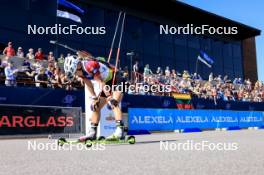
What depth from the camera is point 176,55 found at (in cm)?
3397

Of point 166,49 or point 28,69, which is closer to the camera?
point 28,69

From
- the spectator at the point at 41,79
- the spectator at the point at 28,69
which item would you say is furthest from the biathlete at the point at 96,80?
the spectator at the point at 28,69

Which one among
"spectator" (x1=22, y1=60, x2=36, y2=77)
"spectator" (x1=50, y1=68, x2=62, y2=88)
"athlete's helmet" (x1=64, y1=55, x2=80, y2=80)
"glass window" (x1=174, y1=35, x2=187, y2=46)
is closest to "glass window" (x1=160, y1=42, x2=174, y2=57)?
"glass window" (x1=174, y1=35, x2=187, y2=46)

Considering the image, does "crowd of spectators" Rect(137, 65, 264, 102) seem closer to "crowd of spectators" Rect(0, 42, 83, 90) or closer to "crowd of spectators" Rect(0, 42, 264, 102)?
"crowd of spectators" Rect(0, 42, 264, 102)

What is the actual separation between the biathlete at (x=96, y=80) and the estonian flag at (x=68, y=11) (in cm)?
1134

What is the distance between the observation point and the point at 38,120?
1470 centimetres

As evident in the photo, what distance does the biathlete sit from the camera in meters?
8.15

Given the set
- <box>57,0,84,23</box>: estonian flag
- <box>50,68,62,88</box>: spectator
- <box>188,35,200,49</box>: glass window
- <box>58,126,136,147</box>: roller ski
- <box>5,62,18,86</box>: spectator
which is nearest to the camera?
<box>58,126,136,147</box>: roller ski

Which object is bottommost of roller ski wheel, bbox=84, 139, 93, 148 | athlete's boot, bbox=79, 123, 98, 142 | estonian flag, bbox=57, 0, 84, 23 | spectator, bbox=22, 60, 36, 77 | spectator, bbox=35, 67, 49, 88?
roller ski wheel, bbox=84, 139, 93, 148

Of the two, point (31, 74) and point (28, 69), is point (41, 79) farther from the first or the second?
point (28, 69)

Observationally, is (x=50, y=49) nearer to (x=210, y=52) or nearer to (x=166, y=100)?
(x=166, y=100)

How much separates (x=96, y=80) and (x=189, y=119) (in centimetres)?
1371

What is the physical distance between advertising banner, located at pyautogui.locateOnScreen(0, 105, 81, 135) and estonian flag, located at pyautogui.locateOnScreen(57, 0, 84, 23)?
5542mm

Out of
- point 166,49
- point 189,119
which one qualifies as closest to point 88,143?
point 189,119
